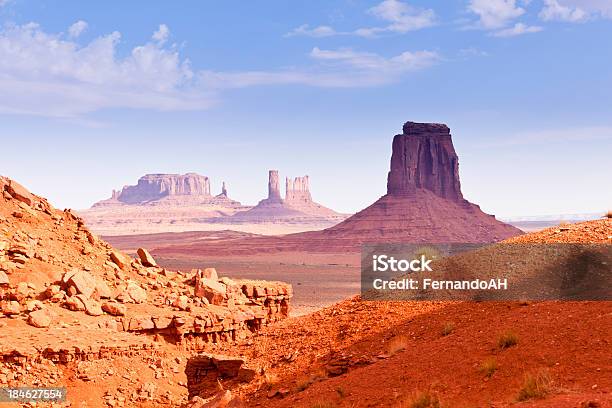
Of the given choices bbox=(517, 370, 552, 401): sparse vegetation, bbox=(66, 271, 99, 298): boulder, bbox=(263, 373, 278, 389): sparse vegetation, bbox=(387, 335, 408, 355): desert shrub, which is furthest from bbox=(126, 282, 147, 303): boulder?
bbox=(517, 370, 552, 401): sparse vegetation

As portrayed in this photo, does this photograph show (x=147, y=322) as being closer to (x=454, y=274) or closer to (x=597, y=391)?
(x=454, y=274)

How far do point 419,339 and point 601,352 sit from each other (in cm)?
454

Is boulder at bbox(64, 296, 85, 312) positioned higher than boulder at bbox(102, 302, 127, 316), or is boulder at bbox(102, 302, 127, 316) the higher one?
boulder at bbox(64, 296, 85, 312)

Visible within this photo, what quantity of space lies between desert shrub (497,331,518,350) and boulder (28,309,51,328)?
14.5 metres

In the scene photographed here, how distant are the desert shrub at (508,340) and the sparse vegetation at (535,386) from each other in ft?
6.16

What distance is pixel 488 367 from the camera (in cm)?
1108

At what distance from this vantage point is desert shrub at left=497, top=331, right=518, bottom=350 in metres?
11.8

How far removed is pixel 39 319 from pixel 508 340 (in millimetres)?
14807

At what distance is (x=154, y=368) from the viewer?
21.4 m

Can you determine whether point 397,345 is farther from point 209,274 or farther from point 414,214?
point 414,214

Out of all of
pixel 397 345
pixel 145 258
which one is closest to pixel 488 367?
pixel 397 345

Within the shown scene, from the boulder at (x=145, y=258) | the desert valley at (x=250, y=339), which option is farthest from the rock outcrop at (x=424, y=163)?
the desert valley at (x=250, y=339)

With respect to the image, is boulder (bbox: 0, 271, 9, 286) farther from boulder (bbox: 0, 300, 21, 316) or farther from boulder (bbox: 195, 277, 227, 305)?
boulder (bbox: 195, 277, 227, 305)

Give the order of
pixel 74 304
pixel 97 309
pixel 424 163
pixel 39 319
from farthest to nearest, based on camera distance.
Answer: pixel 424 163, pixel 97 309, pixel 74 304, pixel 39 319
